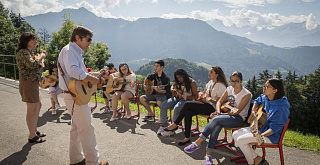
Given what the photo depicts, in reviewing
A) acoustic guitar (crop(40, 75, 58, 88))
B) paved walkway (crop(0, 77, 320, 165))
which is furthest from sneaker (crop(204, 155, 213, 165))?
acoustic guitar (crop(40, 75, 58, 88))

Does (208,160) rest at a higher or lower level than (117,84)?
lower

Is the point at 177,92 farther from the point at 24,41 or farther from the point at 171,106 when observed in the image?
the point at 24,41

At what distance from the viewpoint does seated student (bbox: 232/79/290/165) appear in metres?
3.00

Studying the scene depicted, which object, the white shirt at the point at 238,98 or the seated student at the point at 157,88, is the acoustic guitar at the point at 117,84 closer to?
the seated student at the point at 157,88

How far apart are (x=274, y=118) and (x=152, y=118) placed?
355 centimetres

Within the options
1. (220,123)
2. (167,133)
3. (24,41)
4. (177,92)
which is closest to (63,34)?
(24,41)

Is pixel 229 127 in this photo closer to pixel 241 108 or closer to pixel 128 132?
pixel 241 108

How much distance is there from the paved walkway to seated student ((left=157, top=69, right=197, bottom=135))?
44cm

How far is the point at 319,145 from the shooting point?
412 cm

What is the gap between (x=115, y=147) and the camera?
13.2 feet

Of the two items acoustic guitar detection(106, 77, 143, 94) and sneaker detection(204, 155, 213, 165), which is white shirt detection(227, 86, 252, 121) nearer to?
sneaker detection(204, 155, 213, 165)

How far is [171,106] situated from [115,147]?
1.78 meters

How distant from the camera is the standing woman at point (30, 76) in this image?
12.5ft

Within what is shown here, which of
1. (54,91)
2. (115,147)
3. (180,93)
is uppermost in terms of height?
(180,93)
